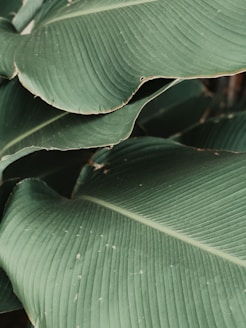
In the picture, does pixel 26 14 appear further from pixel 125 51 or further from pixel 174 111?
pixel 174 111

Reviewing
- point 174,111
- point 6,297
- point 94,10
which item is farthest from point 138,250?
point 174,111

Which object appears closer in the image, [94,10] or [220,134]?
[94,10]

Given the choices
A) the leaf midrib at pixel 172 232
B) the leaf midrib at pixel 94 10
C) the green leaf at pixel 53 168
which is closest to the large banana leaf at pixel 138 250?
the leaf midrib at pixel 172 232

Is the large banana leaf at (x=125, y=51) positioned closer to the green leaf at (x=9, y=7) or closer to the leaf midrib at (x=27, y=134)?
the leaf midrib at (x=27, y=134)

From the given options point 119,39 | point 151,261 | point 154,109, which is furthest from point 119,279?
point 154,109

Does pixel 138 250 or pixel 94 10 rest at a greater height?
pixel 94 10

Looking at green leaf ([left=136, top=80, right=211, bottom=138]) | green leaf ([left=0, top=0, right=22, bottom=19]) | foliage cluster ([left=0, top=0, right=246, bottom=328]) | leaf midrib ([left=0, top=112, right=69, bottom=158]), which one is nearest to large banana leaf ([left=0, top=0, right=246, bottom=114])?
foliage cluster ([left=0, top=0, right=246, bottom=328])

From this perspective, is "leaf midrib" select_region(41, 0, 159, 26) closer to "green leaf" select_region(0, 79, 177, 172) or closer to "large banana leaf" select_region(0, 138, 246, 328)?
"green leaf" select_region(0, 79, 177, 172)

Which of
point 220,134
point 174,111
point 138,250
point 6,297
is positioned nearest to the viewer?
point 138,250
